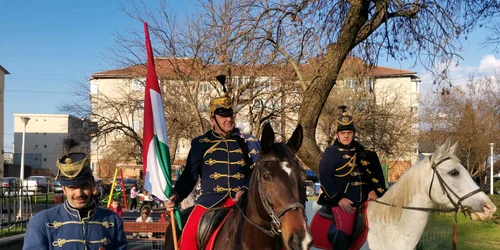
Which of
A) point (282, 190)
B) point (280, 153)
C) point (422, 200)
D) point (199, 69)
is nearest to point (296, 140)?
point (280, 153)

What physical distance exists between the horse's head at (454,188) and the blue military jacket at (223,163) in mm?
2180

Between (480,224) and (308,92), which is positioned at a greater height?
(308,92)

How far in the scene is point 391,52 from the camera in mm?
10469

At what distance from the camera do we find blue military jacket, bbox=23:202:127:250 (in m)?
3.47

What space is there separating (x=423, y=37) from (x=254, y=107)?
10.4m

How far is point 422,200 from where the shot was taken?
20.1 ft

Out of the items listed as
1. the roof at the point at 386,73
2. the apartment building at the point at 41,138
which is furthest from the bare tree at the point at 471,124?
the apartment building at the point at 41,138

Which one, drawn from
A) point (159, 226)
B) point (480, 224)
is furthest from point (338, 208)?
point (480, 224)

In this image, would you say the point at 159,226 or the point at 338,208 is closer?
the point at 338,208

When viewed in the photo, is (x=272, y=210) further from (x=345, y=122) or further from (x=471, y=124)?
(x=471, y=124)

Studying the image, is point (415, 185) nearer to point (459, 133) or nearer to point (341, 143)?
point (341, 143)

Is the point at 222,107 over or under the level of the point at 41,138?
under

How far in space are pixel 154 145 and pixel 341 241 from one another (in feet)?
8.08

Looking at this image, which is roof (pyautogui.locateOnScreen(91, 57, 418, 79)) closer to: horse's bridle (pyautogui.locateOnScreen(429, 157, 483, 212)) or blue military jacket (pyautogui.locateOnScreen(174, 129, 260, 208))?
horse's bridle (pyautogui.locateOnScreen(429, 157, 483, 212))
